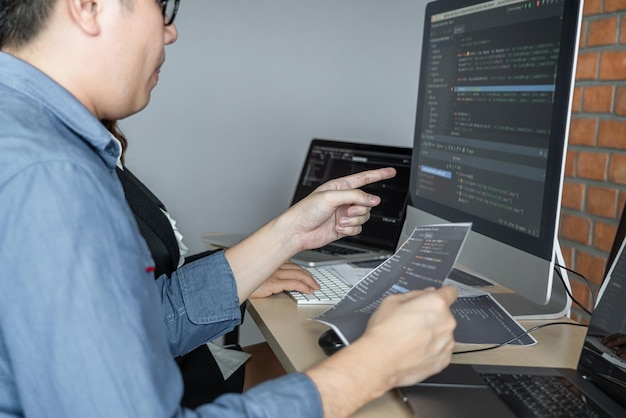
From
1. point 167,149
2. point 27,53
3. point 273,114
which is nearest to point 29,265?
point 27,53

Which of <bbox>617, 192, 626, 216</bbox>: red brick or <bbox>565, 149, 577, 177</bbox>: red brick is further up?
<bbox>565, 149, 577, 177</bbox>: red brick

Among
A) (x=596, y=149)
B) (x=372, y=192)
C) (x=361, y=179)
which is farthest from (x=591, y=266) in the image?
(x=361, y=179)

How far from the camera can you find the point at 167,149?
7.60ft

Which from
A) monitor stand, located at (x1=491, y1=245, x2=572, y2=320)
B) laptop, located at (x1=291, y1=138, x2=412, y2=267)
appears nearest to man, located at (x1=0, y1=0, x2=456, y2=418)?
monitor stand, located at (x1=491, y1=245, x2=572, y2=320)

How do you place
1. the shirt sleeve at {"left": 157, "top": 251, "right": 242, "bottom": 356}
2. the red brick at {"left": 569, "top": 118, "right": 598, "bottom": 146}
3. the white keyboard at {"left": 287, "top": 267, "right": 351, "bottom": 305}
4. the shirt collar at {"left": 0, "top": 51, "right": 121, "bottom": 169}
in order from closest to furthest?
the shirt collar at {"left": 0, "top": 51, "right": 121, "bottom": 169}, the shirt sleeve at {"left": 157, "top": 251, "right": 242, "bottom": 356}, the white keyboard at {"left": 287, "top": 267, "right": 351, "bottom": 305}, the red brick at {"left": 569, "top": 118, "right": 598, "bottom": 146}

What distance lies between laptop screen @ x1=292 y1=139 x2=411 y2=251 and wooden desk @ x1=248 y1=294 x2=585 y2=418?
520 mm

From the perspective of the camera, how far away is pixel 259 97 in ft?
8.05

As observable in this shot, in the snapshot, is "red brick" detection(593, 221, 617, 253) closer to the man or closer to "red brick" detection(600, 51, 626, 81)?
"red brick" detection(600, 51, 626, 81)

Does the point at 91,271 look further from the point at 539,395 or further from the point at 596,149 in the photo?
the point at 596,149

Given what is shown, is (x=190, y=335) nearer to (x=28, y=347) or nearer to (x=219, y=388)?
(x=219, y=388)

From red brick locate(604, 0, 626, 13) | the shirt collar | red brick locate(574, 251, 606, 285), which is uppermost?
red brick locate(604, 0, 626, 13)

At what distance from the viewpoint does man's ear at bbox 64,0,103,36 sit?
0.73 m

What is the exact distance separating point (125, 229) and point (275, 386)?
0.77 feet

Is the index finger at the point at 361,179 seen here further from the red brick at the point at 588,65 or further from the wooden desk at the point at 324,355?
the red brick at the point at 588,65
